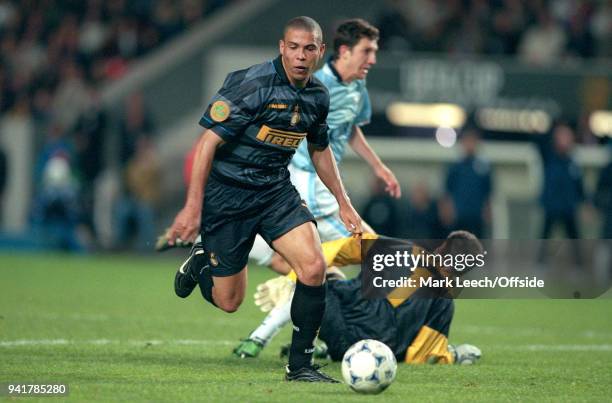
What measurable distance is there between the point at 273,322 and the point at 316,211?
1.07 meters

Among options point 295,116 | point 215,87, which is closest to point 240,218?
point 295,116

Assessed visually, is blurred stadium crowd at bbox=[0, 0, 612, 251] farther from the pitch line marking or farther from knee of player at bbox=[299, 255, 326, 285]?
→ knee of player at bbox=[299, 255, 326, 285]

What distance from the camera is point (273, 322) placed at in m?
8.99

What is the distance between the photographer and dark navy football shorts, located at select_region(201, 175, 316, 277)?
25.7ft

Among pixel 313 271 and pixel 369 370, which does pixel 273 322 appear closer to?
pixel 313 271

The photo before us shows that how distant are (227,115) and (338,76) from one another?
2.35 meters

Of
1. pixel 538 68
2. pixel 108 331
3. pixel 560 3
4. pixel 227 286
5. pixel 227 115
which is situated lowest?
pixel 108 331

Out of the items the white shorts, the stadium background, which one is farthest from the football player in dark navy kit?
the stadium background

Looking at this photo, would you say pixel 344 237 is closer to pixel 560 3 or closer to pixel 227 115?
pixel 227 115

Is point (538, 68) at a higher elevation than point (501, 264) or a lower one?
higher

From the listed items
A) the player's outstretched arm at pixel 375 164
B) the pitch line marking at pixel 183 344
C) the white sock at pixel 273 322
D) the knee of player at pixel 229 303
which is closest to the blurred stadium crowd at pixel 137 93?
the pitch line marking at pixel 183 344

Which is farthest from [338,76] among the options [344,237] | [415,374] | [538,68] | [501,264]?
[538,68]

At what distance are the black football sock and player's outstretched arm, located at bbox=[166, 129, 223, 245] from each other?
85 cm

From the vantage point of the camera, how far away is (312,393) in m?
7.05
